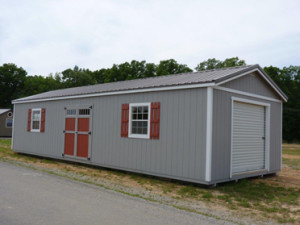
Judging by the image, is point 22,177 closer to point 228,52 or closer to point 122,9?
point 122,9

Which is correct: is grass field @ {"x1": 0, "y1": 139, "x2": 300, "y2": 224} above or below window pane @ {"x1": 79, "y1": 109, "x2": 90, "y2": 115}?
below

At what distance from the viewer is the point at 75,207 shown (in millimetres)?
4945

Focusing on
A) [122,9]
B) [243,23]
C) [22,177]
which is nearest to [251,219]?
[22,177]

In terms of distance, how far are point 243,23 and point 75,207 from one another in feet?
37.2

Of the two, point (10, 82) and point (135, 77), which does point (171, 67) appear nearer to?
point (135, 77)

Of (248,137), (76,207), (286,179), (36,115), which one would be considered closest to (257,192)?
(248,137)

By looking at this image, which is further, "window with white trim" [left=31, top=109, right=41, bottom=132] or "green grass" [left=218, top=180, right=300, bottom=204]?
"window with white trim" [left=31, top=109, right=41, bottom=132]

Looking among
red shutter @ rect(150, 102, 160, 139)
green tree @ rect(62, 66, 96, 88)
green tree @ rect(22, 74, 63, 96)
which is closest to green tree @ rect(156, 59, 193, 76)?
green tree @ rect(62, 66, 96, 88)

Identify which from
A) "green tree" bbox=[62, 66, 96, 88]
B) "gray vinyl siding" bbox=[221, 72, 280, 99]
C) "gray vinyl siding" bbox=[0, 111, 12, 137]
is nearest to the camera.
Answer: "gray vinyl siding" bbox=[221, 72, 280, 99]

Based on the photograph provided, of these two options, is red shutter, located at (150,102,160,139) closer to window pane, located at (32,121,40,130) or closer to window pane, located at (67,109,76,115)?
window pane, located at (67,109,76,115)

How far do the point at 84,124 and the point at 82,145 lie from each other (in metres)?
0.78

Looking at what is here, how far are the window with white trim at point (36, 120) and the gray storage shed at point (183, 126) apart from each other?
5.46ft

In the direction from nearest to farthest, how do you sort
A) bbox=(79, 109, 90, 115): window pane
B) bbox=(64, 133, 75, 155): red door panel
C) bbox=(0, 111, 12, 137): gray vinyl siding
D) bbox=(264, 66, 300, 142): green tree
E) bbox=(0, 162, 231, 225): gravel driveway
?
1. bbox=(0, 162, 231, 225): gravel driveway
2. bbox=(79, 109, 90, 115): window pane
3. bbox=(64, 133, 75, 155): red door panel
4. bbox=(0, 111, 12, 137): gray vinyl siding
5. bbox=(264, 66, 300, 142): green tree

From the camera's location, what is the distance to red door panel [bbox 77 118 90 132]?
10.6 m
